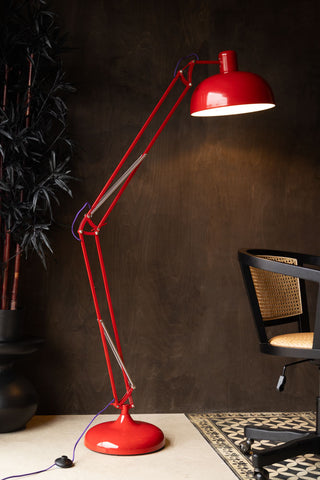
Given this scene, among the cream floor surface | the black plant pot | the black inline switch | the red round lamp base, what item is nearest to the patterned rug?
the cream floor surface

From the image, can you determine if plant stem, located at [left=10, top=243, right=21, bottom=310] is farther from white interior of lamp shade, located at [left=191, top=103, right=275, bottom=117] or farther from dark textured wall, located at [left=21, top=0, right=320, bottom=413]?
white interior of lamp shade, located at [left=191, top=103, right=275, bottom=117]

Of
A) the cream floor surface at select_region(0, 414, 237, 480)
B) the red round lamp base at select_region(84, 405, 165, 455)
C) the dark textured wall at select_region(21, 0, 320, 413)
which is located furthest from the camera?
the dark textured wall at select_region(21, 0, 320, 413)

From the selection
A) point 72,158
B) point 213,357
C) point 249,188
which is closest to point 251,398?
point 213,357

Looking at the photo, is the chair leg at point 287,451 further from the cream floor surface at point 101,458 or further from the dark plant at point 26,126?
the dark plant at point 26,126

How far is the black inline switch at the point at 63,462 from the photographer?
246cm

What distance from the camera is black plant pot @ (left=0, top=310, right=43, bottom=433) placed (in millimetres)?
2848

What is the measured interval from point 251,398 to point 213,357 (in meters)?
0.32

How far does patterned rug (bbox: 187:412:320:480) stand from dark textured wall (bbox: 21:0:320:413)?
0.11m

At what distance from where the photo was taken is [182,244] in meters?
3.37

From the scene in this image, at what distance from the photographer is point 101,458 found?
2598 millimetres

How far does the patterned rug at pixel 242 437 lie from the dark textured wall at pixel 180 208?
11cm

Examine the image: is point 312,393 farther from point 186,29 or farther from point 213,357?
point 186,29

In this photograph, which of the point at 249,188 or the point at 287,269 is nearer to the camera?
the point at 287,269

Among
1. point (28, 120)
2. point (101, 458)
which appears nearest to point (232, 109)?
point (28, 120)
